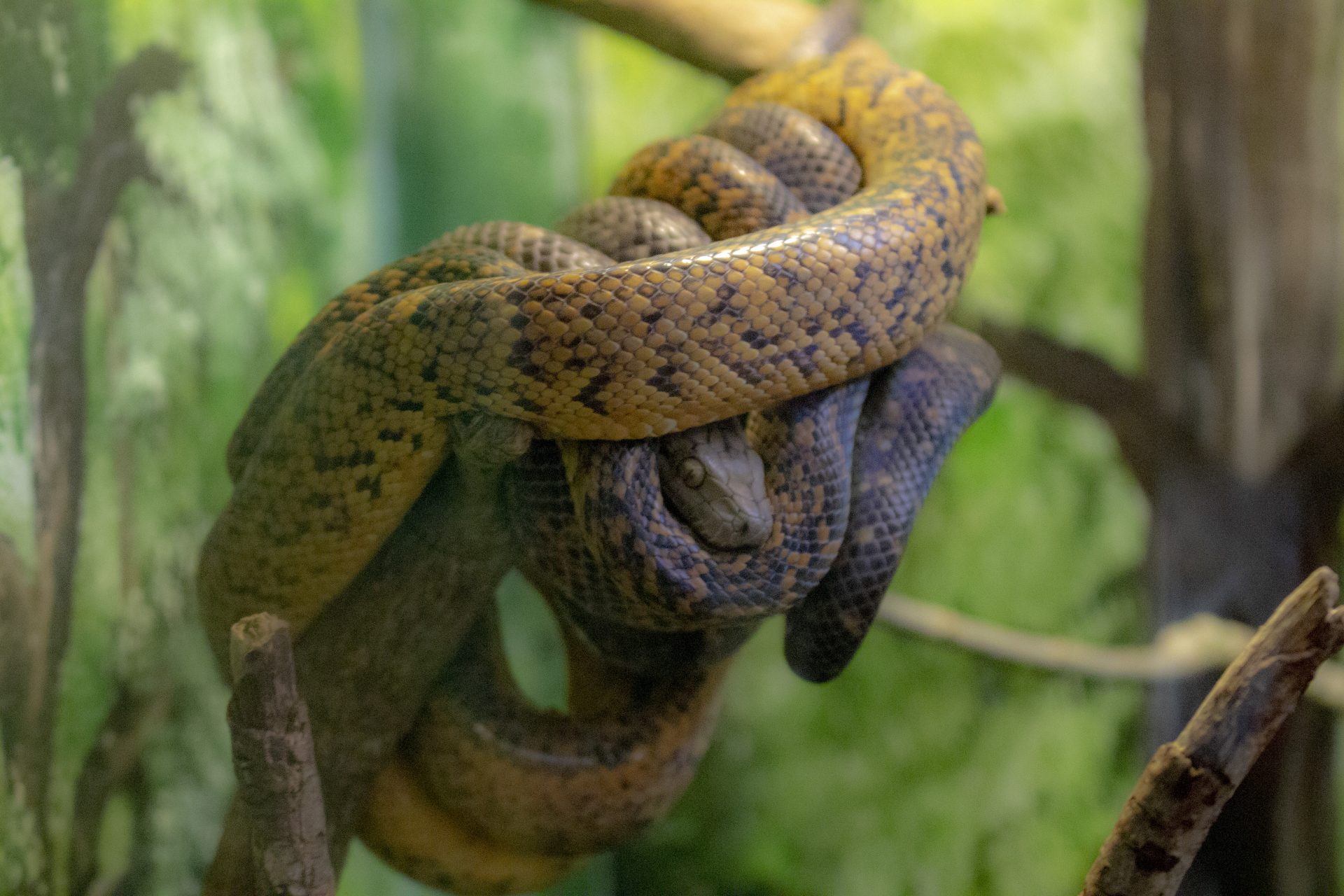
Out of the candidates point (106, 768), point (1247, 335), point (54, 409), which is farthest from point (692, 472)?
point (1247, 335)

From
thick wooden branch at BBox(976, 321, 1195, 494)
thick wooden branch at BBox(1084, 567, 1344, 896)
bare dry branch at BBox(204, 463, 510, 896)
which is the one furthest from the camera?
thick wooden branch at BBox(976, 321, 1195, 494)

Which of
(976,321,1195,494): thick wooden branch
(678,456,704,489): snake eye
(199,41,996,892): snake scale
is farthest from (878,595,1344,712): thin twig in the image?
(678,456,704,489): snake eye

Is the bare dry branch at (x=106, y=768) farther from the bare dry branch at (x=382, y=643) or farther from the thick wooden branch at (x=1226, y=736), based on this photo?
the thick wooden branch at (x=1226, y=736)

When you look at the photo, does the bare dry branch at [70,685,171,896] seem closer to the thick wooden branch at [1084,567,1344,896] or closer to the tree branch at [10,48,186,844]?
the tree branch at [10,48,186,844]

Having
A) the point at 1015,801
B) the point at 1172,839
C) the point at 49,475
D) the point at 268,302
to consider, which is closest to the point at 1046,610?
the point at 1015,801

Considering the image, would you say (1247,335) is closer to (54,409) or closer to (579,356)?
(579,356)

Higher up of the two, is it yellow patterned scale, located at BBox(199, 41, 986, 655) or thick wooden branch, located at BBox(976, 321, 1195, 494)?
yellow patterned scale, located at BBox(199, 41, 986, 655)
